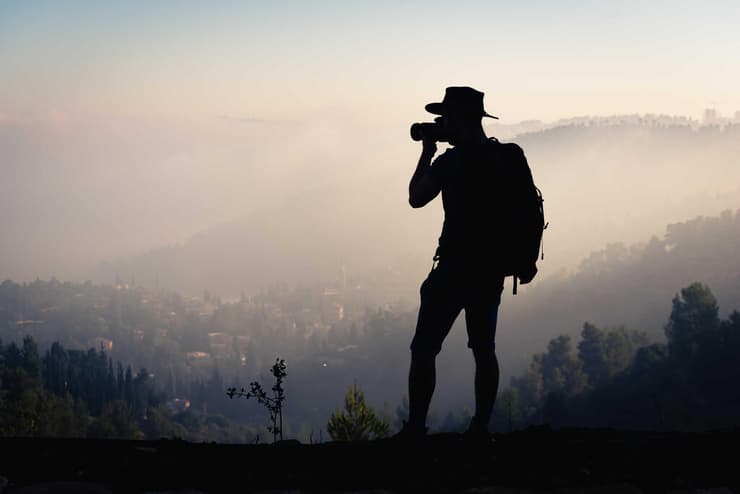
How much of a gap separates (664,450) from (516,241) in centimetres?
213

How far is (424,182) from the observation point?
790cm

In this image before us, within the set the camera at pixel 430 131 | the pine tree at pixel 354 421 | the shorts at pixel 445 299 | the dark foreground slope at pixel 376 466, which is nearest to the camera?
the dark foreground slope at pixel 376 466

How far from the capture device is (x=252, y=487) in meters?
6.44

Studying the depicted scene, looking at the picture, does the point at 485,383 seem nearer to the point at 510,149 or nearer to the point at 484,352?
the point at 484,352

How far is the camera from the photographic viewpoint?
26.7ft

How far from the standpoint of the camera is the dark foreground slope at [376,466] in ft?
21.1

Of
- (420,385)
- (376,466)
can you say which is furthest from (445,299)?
(376,466)

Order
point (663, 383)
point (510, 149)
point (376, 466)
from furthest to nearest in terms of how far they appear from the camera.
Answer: point (663, 383)
point (510, 149)
point (376, 466)

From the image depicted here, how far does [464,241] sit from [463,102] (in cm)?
129

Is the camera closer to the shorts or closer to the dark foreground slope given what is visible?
the shorts

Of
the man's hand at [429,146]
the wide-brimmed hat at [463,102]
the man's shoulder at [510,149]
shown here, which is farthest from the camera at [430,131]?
the man's shoulder at [510,149]

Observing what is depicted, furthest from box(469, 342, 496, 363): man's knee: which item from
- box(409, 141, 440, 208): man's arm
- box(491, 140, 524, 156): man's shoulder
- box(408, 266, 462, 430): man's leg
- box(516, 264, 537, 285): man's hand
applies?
box(491, 140, 524, 156): man's shoulder

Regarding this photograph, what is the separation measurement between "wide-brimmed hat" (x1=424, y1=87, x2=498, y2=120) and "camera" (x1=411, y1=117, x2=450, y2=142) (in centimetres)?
16

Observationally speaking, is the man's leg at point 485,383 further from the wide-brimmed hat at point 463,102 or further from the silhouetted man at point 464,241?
the wide-brimmed hat at point 463,102
